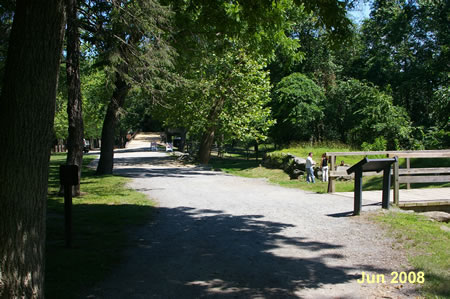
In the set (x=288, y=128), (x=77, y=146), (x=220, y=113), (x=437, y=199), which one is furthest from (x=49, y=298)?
(x=288, y=128)

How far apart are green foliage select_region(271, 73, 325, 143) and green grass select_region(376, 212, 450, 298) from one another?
21219 millimetres

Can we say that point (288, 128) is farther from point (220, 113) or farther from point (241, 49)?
point (241, 49)

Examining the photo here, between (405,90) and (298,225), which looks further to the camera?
(405,90)

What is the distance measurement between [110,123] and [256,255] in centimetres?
1358

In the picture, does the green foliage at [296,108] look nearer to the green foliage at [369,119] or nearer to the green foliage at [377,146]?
the green foliage at [369,119]

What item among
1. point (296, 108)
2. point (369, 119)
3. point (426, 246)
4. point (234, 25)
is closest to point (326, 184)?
point (234, 25)

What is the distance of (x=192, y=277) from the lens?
16.4 feet

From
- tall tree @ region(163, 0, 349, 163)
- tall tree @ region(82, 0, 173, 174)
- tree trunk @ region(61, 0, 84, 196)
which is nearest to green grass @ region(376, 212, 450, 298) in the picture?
tall tree @ region(163, 0, 349, 163)

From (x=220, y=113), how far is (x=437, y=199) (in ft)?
52.0

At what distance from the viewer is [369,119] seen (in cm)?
2436

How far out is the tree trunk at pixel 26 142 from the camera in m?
3.56

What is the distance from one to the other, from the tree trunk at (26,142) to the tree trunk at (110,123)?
1223 cm

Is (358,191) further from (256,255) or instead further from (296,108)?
(296,108)

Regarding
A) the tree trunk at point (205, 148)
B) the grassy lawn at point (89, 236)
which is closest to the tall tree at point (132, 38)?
the grassy lawn at point (89, 236)
